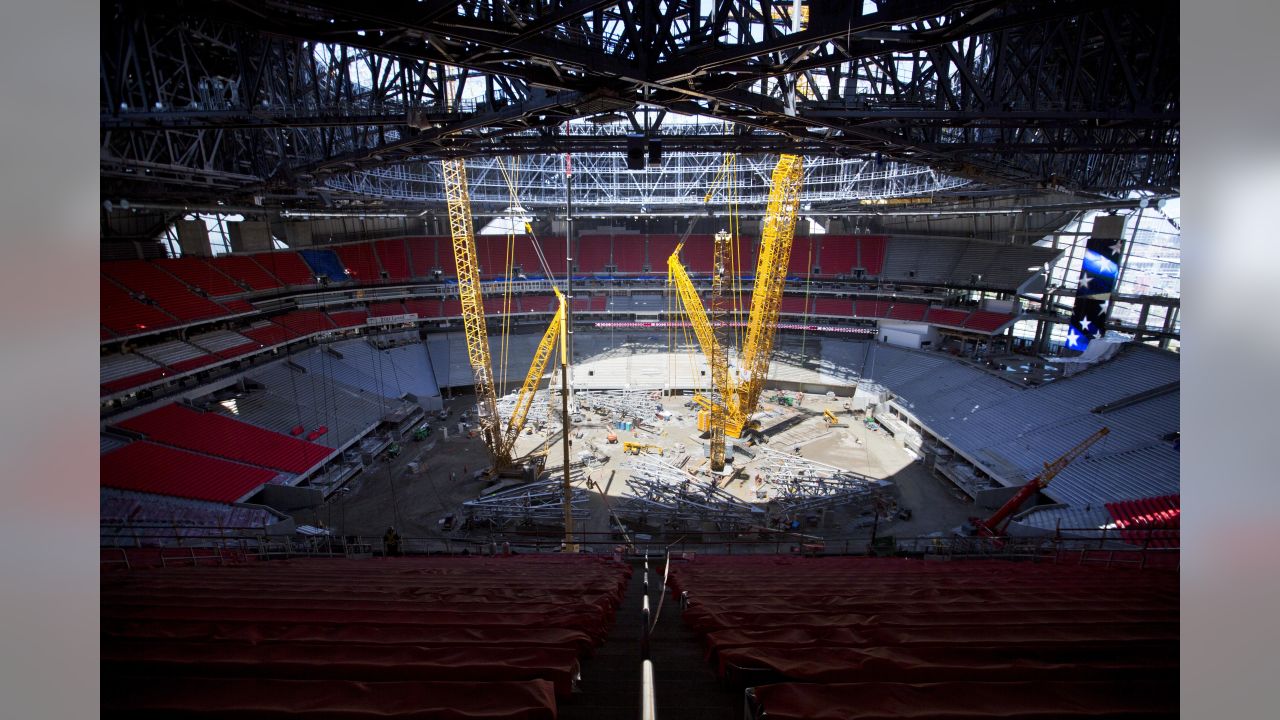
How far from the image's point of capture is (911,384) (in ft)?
98.2

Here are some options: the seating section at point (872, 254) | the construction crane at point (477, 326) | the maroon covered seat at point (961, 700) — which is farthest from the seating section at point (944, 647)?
the seating section at point (872, 254)

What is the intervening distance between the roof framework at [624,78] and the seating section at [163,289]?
21.6 feet

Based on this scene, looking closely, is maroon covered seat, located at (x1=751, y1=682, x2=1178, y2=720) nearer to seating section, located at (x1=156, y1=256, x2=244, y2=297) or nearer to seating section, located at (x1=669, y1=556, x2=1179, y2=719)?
seating section, located at (x1=669, y1=556, x2=1179, y2=719)

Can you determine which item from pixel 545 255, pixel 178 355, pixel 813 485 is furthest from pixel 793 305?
pixel 178 355

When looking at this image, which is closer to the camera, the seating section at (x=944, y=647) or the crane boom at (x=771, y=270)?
the seating section at (x=944, y=647)

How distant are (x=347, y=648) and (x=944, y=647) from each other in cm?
345

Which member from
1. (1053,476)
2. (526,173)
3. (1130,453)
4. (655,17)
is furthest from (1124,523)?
(526,173)

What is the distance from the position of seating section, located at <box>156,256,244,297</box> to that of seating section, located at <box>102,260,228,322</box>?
0.62m

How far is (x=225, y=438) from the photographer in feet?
67.8

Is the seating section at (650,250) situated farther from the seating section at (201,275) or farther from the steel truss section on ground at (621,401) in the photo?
the seating section at (201,275)

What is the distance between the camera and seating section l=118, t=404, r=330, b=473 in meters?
19.4

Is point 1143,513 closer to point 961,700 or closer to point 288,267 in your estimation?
point 961,700

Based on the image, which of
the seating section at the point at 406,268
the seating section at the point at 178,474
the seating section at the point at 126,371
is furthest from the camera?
the seating section at the point at 406,268

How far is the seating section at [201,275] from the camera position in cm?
2683
